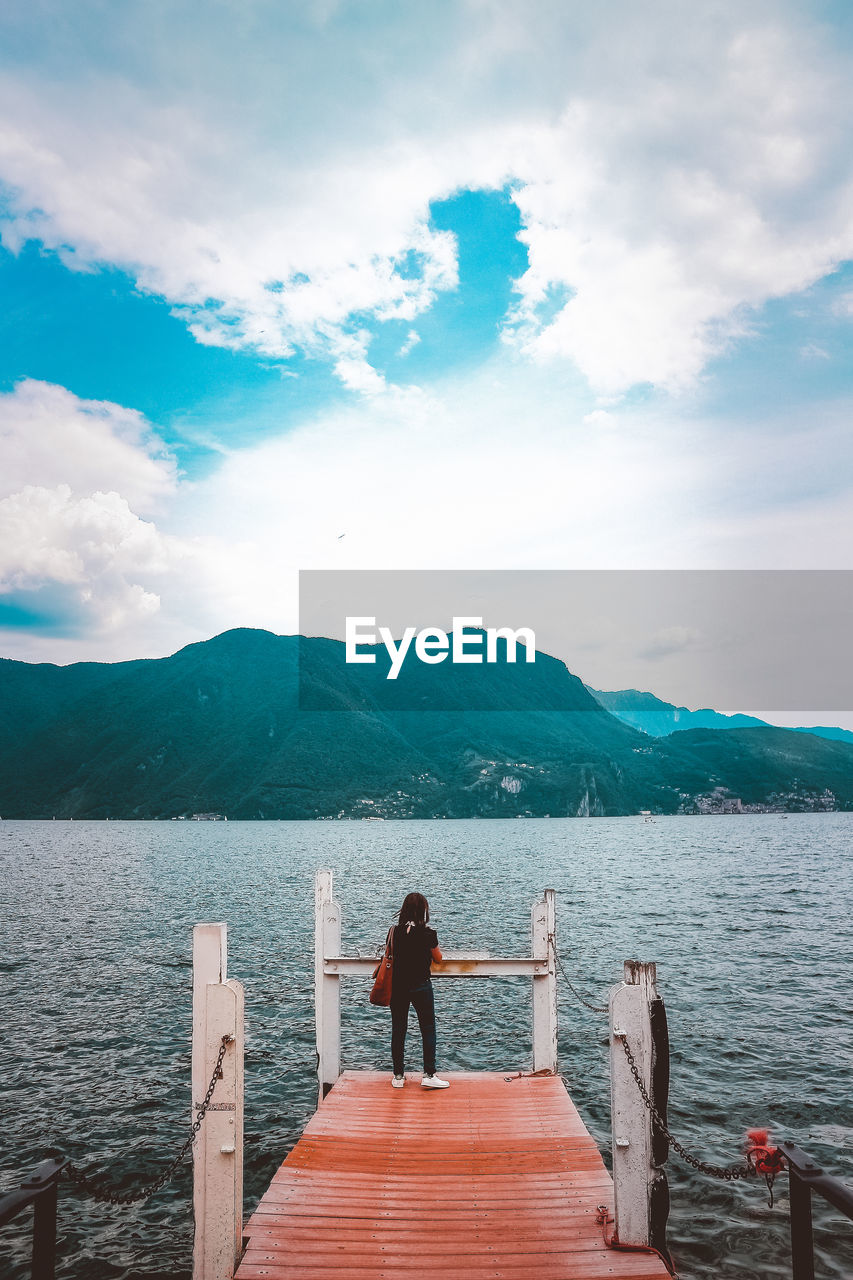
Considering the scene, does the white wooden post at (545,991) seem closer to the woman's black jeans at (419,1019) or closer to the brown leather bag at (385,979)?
the woman's black jeans at (419,1019)

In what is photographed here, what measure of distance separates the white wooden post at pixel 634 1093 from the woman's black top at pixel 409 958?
12.7 ft

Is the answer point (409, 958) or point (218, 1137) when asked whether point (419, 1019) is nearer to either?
point (409, 958)

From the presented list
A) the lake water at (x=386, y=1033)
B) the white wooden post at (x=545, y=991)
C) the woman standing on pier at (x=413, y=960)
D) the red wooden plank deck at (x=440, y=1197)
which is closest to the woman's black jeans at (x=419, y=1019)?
the woman standing on pier at (x=413, y=960)

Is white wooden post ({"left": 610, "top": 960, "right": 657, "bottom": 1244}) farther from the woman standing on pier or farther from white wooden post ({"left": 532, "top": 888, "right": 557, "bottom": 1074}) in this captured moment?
white wooden post ({"left": 532, "top": 888, "right": 557, "bottom": 1074})

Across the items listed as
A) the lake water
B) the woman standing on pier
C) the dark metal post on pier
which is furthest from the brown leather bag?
the dark metal post on pier

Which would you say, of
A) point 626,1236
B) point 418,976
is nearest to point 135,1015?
point 418,976

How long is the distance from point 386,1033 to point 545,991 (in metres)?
9.48

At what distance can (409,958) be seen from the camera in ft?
32.2

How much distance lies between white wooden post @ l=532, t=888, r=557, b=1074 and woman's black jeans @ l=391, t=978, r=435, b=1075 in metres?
1.46

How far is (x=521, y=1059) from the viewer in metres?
16.1

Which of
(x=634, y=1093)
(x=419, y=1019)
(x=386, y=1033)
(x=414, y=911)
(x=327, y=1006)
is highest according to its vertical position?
(x=414, y=911)

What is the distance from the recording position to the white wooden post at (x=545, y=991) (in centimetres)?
1054

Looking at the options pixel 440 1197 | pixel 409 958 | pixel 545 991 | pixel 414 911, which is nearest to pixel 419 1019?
pixel 409 958

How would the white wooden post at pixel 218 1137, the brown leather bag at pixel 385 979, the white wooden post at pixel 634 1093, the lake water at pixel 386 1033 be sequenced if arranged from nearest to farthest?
1. the white wooden post at pixel 218 1137
2. the white wooden post at pixel 634 1093
3. the brown leather bag at pixel 385 979
4. the lake water at pixel 386 1033
